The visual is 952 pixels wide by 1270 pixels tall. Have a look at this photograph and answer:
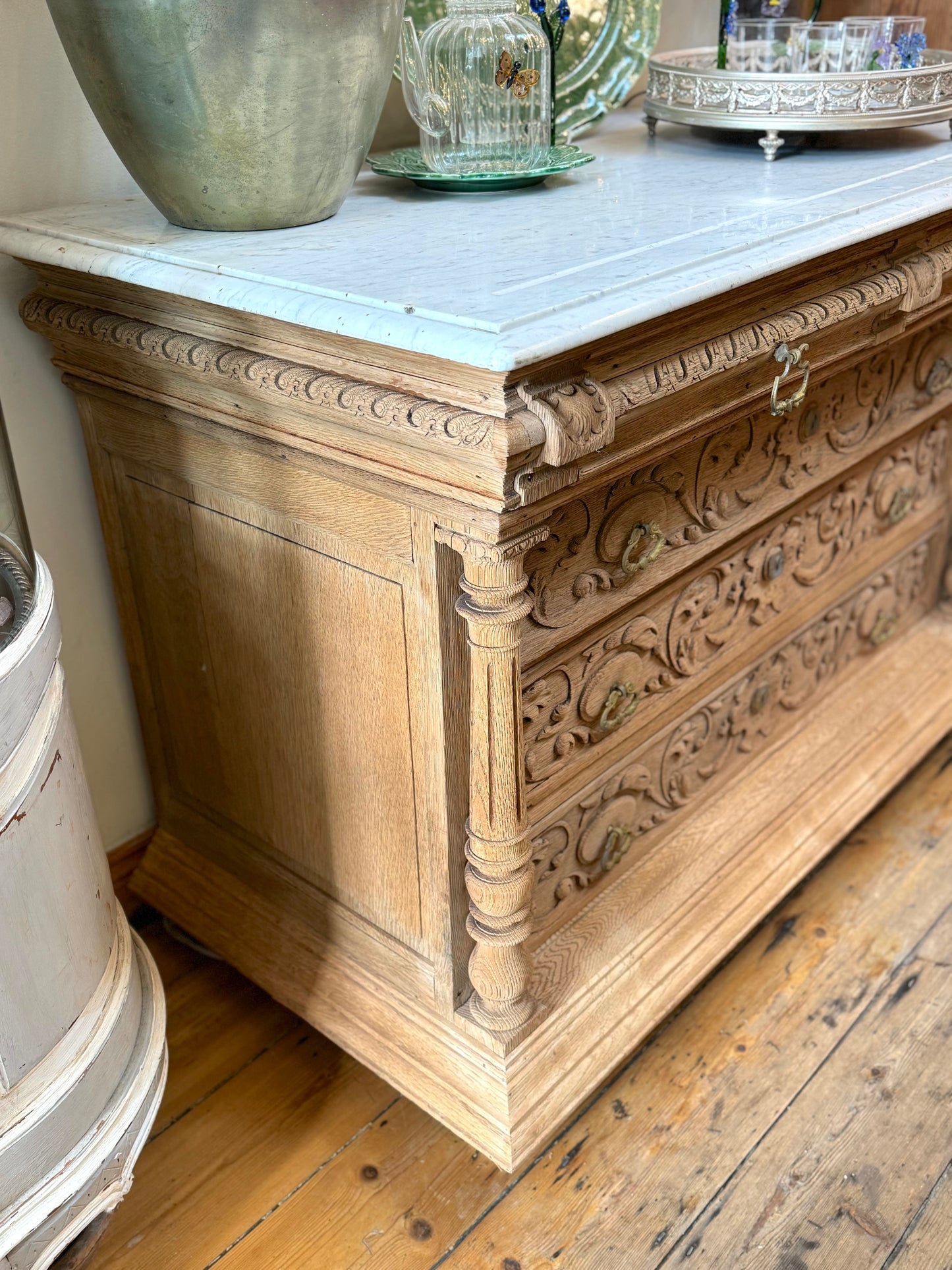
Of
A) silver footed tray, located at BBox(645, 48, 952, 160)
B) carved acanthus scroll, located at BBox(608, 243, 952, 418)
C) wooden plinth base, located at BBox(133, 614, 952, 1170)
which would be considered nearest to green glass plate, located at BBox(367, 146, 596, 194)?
silver footed tray, located at BBox(645, 48, 952, 160)

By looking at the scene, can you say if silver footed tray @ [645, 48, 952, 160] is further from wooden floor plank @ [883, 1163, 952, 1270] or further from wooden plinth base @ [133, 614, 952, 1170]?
wooden floor plank @ [883, 1163, 952, 1270]

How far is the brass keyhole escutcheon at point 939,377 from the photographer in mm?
1578

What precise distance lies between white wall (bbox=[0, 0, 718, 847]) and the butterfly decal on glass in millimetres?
293

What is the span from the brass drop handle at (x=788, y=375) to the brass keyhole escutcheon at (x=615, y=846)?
1.64ft

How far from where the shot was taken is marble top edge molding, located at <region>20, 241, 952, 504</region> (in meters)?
0.80

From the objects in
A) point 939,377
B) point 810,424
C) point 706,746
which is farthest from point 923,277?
point 706,746

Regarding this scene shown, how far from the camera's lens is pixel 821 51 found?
4.94 ft

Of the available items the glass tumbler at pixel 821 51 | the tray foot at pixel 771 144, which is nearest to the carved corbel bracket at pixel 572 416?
the tray foot at pixel 771 144

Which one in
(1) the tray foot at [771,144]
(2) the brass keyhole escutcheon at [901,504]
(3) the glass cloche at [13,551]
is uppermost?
(1) the tray foot at [771,144]

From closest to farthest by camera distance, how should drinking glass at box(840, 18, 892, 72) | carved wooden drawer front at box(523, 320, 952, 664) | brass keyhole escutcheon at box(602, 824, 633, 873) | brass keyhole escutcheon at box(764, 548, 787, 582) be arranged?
1. carved wooden drawer front at box(523, 320, 952, 664)
2. brass keyhole escutcheon at box(602, 824, 633, 873)
3. brass keyhole escutcheon at box(764, 548, 787, 582)
4. drinking glass at box(840, 18, 892, 72)

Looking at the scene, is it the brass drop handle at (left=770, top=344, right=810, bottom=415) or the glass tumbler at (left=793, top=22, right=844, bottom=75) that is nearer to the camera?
the brass drop handle at (left=770, top=344, right=810, bottom=415)

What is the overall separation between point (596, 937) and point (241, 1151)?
1.50 ft

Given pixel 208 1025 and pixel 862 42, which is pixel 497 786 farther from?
pixel 862 42

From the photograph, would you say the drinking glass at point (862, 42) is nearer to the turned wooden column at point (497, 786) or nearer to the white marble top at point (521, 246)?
the white marble top at point (521, 246)
